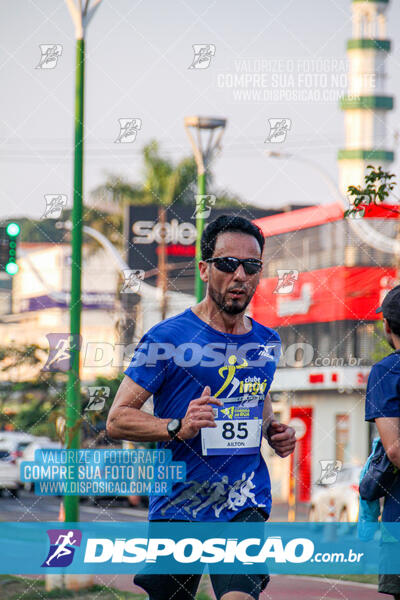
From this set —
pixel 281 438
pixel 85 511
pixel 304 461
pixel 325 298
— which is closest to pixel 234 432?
pixel 281 438

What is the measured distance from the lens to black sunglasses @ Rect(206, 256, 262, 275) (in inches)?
175

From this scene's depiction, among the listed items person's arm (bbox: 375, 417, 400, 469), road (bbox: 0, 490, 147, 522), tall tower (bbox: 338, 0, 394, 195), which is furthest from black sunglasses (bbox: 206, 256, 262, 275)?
tall tower (bbox: 338, 0, 394, 195)

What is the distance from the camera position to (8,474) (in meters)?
30.6

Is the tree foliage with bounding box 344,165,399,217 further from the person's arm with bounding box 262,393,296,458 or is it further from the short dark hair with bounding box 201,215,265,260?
the person's arm with bounding box 262,393,296,458

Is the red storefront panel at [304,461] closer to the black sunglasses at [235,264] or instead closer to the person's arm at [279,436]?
the person's arm at [279,436]

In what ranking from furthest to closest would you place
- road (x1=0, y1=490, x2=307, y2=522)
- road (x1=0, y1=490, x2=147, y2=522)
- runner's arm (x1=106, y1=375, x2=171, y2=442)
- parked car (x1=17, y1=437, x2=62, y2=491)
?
1. parked car (x1=17, y1=437, x2=62, y2=491)
2. road (x1=0, y1=490, x2=307, y2=522)
3. road (x1=0, y1=490, x2=147, y2=522)
4. runner's arm (x1=106, y1=375, x2=171, y2=442)

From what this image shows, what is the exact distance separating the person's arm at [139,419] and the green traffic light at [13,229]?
453 cm

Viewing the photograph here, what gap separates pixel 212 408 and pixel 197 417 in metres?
0.10

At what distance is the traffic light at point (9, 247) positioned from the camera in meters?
8.47

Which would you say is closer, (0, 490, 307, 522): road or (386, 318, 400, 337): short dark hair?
(386, 318, 400, 337): short dark hair

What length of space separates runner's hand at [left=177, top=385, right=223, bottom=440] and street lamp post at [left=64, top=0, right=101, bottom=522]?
4.82m

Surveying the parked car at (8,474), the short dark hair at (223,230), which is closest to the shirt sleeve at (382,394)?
the short dark hair at (223,230)

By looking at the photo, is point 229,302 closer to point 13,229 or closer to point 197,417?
point 197,417

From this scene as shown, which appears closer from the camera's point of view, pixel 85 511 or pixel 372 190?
pixel 372 190
